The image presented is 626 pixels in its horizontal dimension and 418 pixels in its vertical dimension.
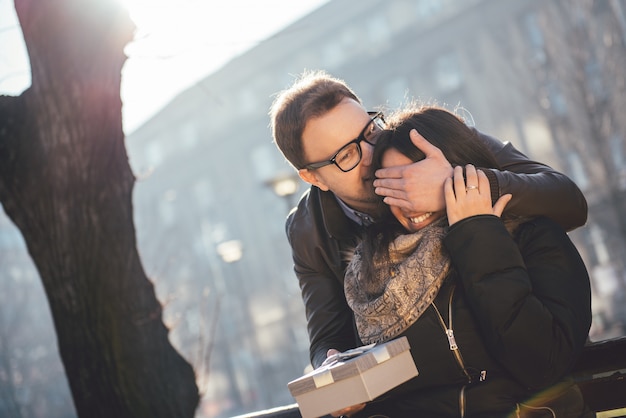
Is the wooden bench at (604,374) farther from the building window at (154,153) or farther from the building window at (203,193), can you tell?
the building window at (154,153)

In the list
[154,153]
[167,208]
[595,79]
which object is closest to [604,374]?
[595,79]

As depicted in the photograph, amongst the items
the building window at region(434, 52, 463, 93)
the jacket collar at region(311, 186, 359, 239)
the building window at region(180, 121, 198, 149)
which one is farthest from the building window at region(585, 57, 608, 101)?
the building window at region(180, 121, 198, 149)

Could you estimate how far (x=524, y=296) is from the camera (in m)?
2.21

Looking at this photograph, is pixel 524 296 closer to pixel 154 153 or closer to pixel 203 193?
pixel 203 193

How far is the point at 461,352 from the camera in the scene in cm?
237

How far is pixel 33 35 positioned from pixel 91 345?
1713mm

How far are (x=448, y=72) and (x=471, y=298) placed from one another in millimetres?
33138

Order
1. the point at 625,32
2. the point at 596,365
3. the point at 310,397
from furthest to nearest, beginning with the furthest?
the point at 625,32
the point at 596,365
the point at 310,397

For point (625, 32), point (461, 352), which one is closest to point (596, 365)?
point (461, 352)

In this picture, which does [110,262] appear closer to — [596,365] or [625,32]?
[596,365]

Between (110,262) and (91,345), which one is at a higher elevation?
(110,262)

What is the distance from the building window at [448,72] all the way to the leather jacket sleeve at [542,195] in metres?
31.7

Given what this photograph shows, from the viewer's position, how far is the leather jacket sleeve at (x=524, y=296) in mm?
2193

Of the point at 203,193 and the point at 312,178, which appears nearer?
the point at 312,178
